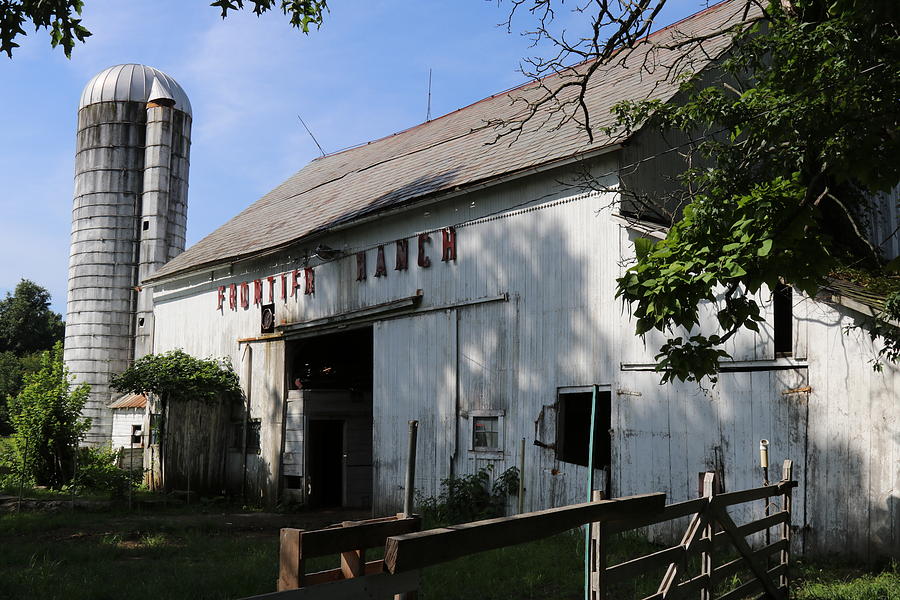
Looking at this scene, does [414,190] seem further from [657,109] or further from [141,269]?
[141,269]

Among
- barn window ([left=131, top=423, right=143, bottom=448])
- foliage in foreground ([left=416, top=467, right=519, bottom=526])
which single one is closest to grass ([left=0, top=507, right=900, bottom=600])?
foliage in foreground ([left=416, top=467, right=519, bottom=526])

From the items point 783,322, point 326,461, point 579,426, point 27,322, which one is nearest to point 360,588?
point 783,322

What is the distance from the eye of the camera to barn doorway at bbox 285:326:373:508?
1733cm

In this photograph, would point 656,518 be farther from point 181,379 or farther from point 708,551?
point 181,379

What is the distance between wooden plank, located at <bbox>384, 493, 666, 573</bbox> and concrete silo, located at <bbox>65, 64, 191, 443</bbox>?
2198cm

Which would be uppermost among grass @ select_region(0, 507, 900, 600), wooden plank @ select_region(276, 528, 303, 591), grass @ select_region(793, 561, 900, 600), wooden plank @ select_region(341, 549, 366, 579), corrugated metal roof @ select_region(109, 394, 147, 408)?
corrugated metal roof @ select_region(109, 394, 147, 408)

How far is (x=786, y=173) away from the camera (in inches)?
277

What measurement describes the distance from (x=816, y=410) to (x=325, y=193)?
14.1m

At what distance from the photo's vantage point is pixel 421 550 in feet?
11.9

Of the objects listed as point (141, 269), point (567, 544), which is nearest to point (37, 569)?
point (567, 544)

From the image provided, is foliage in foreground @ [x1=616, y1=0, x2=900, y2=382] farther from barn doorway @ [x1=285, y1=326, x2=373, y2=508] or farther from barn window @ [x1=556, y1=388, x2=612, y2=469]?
barn doorway @ [x1=285, y1=326, x2=373, y2=508]

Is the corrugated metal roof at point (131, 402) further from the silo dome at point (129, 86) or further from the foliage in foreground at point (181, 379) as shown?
the silo dome at point (129, 86)

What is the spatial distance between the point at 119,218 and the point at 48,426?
9631mm

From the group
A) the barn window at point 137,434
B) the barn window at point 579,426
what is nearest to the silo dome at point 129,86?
the barn window at point 137,434
